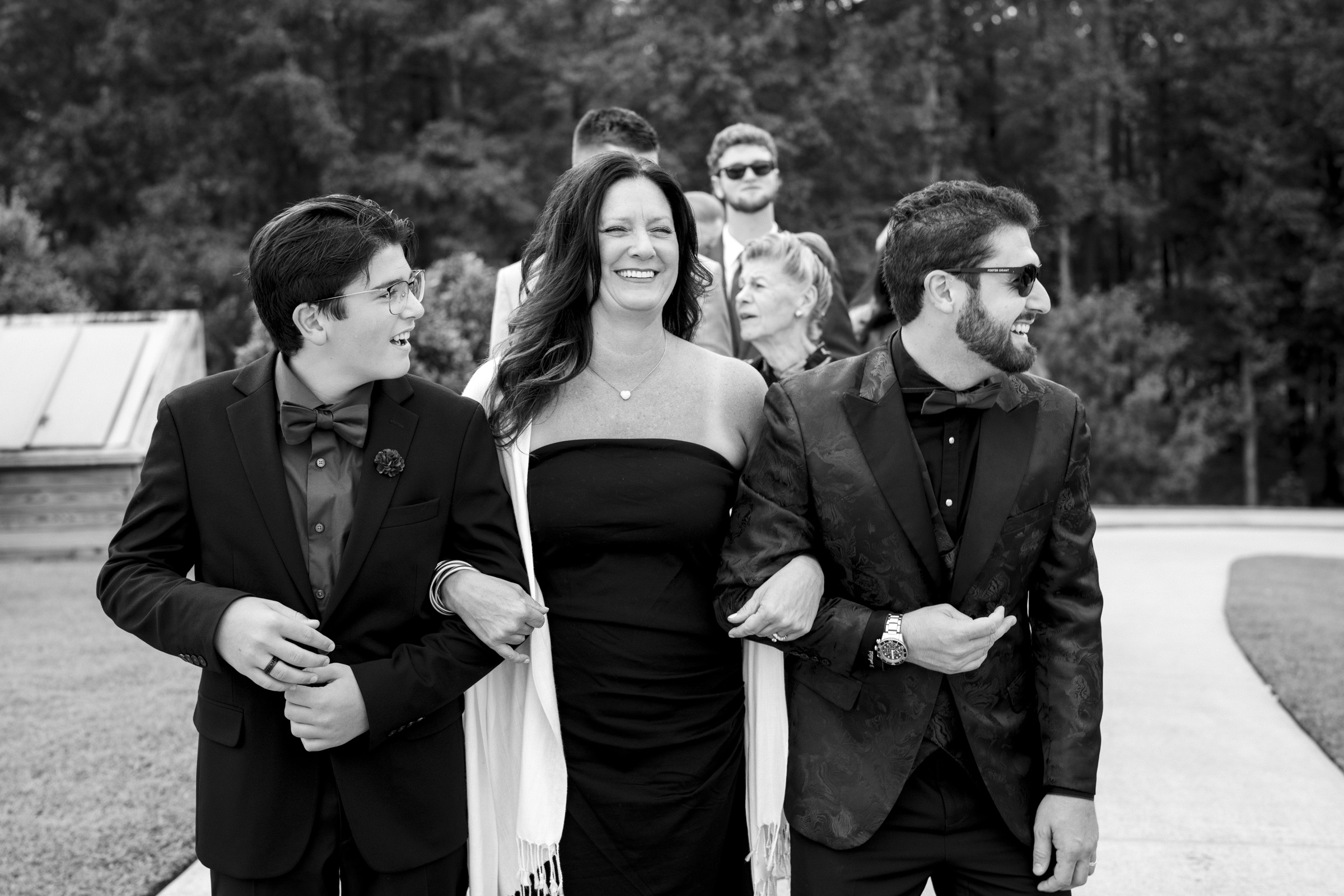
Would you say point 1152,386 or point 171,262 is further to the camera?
point 171,262

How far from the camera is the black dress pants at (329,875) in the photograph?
234 cm

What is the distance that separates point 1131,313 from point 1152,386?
5.65ft

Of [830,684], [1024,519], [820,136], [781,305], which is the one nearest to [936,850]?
[830,684]

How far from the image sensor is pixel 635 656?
2.62m

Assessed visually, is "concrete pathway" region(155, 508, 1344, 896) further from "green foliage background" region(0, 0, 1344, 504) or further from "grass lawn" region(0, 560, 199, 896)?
"green foliage background" region(0, 0, 1344, 504)

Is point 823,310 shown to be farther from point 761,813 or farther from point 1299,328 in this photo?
point 1299,328

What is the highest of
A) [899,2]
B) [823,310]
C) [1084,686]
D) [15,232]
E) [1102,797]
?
[899,2]

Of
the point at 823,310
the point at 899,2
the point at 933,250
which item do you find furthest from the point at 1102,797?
the point at 899,2

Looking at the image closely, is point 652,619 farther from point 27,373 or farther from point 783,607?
point 27,373

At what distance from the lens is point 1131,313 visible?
2212cm

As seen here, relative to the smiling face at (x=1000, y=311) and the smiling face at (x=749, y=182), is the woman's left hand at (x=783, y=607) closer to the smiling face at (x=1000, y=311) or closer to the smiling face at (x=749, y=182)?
the smiling face at (x=1000, y=311)

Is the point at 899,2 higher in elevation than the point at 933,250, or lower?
higher

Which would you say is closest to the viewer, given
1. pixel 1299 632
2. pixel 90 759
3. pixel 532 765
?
pixel 532 765

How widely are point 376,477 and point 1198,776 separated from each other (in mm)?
4131
